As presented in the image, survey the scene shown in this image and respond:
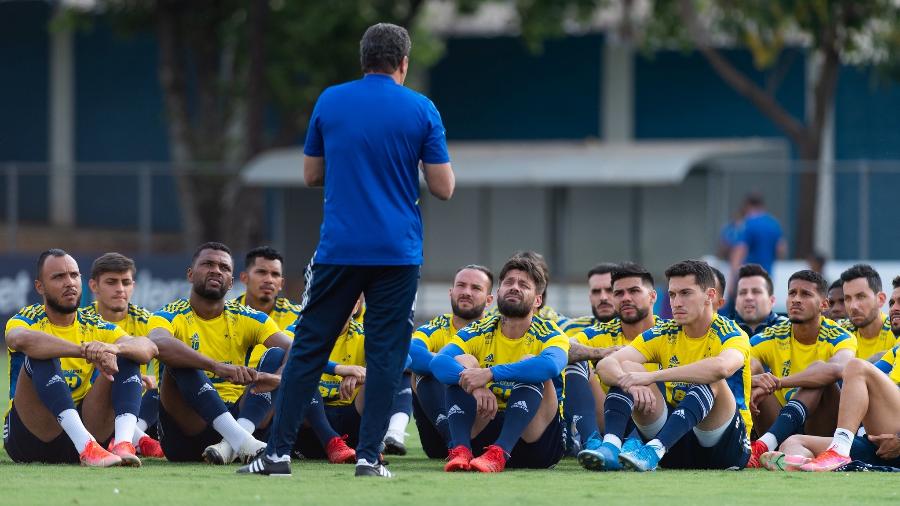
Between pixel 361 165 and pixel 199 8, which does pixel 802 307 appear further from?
pixel 199 8

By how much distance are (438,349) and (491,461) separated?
1.54 meters

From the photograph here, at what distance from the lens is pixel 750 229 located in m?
18.9

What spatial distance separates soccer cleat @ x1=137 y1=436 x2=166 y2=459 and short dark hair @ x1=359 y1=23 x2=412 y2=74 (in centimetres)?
290

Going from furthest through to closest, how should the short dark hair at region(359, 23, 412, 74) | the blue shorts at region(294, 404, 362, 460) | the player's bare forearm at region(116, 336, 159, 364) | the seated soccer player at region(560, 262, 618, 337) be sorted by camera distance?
the seated soccer player at region(560, 262, 618, 337)
the blue shorts at region(294, 404, 362, 460)
the player's bare forearm at region(116, 336, 159, 364)
the short dark hair at region(359, 23, 412, 74)

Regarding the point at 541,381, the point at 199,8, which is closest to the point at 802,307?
the point at 541,381

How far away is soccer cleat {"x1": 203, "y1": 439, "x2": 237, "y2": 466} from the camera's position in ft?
27.2

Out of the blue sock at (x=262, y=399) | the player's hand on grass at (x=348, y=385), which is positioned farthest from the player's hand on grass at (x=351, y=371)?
the blue sock at (x=262, y=399)

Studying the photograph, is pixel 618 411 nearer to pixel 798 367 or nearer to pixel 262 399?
pixel 798 367

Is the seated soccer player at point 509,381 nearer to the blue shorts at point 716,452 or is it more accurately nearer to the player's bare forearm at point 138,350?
the blue shorts at point 716,452

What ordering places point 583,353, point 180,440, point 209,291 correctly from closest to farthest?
point 180,440, point 209,291, point 583,353

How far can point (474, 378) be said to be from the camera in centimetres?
807

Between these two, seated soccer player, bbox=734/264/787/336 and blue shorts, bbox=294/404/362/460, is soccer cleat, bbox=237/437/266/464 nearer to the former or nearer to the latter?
blue shorts, bbox=294/404/362/460

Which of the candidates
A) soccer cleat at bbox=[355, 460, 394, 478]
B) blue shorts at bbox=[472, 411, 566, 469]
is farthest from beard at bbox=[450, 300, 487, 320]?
soccer cleat at bbox=[355, 460, 394, 478]

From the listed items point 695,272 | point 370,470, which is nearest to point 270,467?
point 370,470
